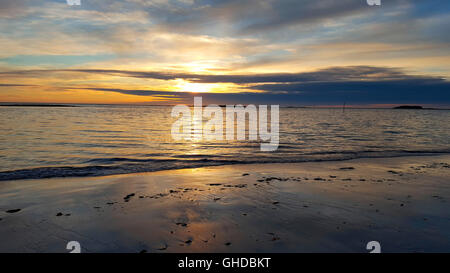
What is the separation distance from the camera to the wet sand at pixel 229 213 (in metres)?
5.68

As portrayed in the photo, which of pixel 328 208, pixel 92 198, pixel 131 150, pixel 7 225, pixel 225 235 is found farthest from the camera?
pixel 131 150

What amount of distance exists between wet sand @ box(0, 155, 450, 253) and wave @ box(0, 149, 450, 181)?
1256mm

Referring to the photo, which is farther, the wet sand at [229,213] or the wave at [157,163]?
the wave at [157,163]

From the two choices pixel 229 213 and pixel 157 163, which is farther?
pixel 157 163

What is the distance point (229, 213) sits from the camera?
746cm

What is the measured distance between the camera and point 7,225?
6617 mm

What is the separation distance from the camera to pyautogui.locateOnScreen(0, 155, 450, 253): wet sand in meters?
5.68

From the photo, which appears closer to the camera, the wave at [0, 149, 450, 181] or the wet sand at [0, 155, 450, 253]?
the wet sand at [0, 155, 450, 253]

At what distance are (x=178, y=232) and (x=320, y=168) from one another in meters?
10.3

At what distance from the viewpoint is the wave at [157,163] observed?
12.5 m

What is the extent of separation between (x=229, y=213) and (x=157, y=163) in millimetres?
9031

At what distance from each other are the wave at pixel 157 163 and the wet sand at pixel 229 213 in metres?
1.26

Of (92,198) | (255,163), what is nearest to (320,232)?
(92,198)
